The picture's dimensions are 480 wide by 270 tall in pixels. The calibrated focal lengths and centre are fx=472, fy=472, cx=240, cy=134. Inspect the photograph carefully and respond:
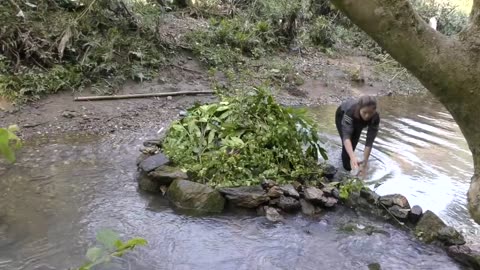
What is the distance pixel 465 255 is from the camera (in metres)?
4.77

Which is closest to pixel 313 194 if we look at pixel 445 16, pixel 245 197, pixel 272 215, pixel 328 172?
pixel 272 215

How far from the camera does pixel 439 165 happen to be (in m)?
7.83

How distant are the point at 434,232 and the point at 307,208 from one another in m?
1.40

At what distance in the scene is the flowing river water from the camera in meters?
4.53

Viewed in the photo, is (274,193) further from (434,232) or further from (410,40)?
(410,40)

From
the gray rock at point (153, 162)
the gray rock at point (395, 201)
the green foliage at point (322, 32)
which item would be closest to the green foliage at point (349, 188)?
the gray rock at point (395, 201)

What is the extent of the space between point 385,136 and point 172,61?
16.3ft

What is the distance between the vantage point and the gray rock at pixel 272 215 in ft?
17.6

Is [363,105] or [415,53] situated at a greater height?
[415,53]

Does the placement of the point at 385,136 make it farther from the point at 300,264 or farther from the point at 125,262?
the point at 125,262

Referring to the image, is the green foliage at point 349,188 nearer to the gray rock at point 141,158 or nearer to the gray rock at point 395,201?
the gray rock at point 395,201

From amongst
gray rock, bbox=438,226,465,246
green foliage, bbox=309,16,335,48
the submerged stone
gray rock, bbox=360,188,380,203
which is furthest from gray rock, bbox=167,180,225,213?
green foliage, bbox=309,16,335,48

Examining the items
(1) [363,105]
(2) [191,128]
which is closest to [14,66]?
(2) [191,128]

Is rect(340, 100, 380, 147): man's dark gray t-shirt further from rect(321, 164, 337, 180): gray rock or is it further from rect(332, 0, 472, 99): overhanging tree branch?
rect(332, 0, 472, 99): overhanging tree branch
